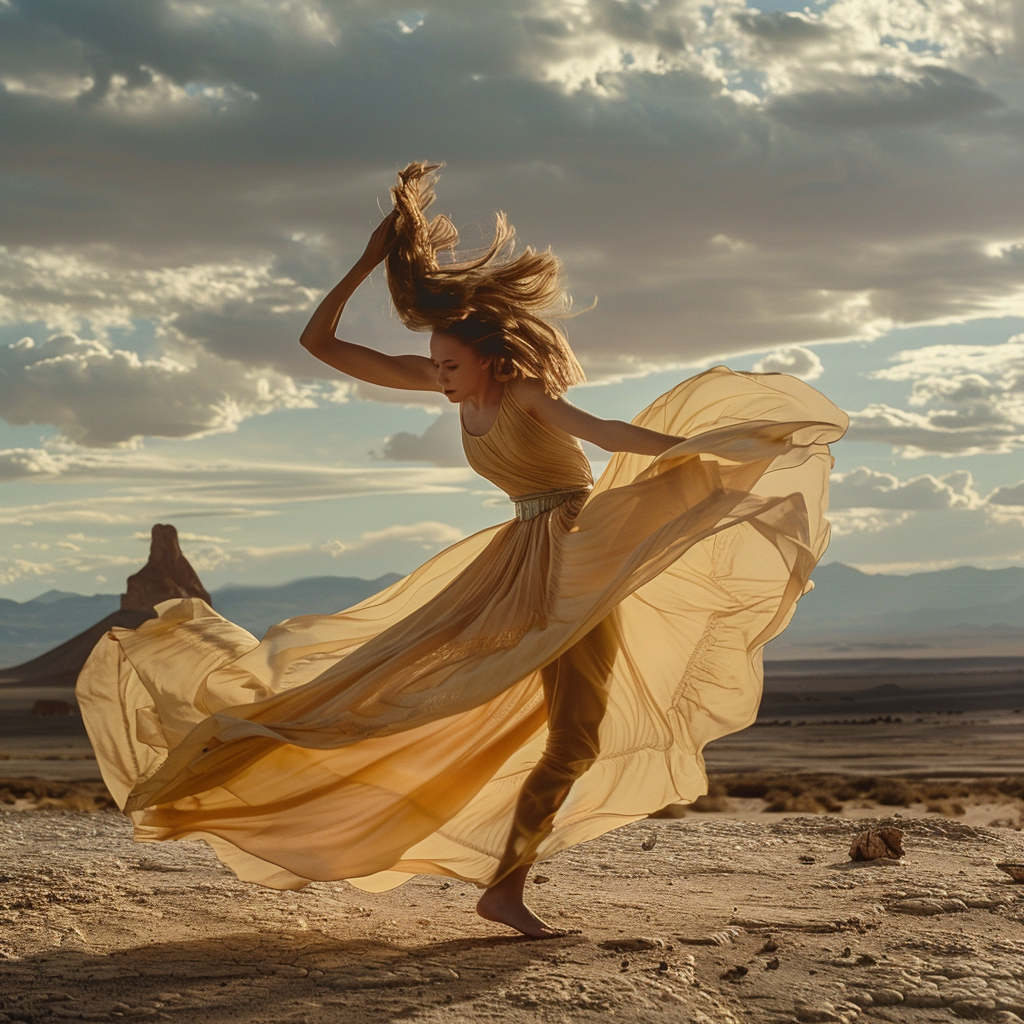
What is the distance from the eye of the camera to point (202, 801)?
518cm

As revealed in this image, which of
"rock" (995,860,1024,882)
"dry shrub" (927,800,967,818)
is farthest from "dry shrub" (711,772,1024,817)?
"rock" (995,860,1024,882)

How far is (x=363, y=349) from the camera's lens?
19.5ft

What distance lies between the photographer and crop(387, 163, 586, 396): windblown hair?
5.45 meters

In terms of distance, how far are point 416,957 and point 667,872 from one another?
3.48 meters

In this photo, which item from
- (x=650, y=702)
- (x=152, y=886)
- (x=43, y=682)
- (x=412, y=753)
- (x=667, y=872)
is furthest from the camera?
(x=43, y=682)

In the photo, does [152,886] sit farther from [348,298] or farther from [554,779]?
[348,298]

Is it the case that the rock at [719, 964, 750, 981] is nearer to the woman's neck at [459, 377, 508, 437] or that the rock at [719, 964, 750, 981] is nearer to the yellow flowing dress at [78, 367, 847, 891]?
the yellow flowing dress at [78, 367, 847, 891]

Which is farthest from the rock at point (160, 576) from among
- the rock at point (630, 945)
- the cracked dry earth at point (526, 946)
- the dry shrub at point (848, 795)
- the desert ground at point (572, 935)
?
the rock at point (630, 945)

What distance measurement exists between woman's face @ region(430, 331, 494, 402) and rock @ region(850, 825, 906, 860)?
4.67 metres

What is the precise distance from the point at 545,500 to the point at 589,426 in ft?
1.66

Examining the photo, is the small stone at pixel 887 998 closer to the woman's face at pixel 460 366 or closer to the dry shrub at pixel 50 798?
the woman's face at pixel 460 366

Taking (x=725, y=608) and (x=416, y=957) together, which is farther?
(x=725, y=608)

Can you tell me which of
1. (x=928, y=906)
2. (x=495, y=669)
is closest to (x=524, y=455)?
(x=495, y=669)

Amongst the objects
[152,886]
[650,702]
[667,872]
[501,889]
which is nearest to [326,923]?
[501,889]
